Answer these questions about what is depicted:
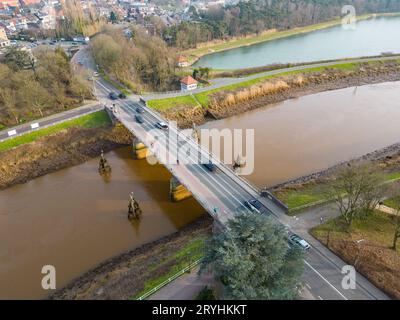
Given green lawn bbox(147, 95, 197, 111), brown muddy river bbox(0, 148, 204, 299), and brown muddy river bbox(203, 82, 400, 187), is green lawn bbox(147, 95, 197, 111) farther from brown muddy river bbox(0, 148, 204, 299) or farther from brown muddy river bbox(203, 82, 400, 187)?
brown muddy river bbox(0, 148, 204, 299)

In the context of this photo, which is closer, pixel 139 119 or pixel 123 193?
pixel 123 193

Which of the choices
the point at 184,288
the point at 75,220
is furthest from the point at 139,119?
the point at 184,288

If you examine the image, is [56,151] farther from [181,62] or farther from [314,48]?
[314,48]

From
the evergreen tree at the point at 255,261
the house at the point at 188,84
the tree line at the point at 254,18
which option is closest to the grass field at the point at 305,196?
the evergreen tree at the point at 255,261

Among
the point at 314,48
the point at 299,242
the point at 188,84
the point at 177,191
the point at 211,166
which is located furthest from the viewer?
the point at 314,48

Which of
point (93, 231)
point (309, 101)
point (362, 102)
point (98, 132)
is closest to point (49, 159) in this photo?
point (98, 132)
